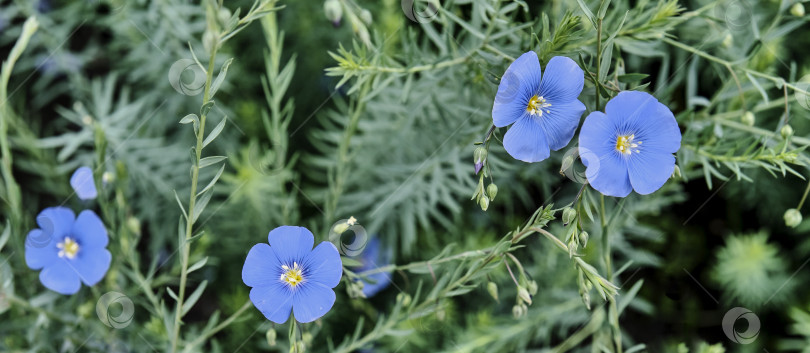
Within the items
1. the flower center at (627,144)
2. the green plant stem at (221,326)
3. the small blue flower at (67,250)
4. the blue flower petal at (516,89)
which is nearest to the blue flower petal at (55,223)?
the small blue flower at (67,250)

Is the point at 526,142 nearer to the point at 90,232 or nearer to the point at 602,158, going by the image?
the point at 602,158

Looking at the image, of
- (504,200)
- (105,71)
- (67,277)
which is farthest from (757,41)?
(105,71)

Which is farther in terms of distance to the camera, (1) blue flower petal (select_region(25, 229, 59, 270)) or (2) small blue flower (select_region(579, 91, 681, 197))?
(1) blue flower petal (select_region(25, 229, 59, 270))

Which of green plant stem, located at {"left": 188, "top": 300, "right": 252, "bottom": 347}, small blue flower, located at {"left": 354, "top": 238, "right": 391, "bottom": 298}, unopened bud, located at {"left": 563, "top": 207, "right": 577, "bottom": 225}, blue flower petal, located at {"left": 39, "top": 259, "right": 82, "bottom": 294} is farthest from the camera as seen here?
small blue flower, located at {"left": 354, "top": 238, "right": 391, "bottom": 298}

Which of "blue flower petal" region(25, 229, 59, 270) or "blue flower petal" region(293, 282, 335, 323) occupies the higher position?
"blue flower petal" region(293, 282, 335, 323)

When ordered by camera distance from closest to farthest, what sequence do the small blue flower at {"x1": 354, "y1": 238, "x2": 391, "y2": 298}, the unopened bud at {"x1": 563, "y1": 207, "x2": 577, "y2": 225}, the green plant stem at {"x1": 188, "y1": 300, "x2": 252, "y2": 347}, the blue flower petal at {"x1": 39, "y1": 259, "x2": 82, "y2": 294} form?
1. the unopened bud at {"x1": 563, "y1": 207, "x2": 577, "y2": 225}
2. the green plant stem at {"x1": 188, "y1": 300, "x2": 252, "y2": 347}
3. the blue flower petal at {"x1": 39, "y1": 259, "x2": 82, "y2": 294}
4. the small blue flower at {"x1": 354, "y1": 238, "x2": 391, "y2": 298}

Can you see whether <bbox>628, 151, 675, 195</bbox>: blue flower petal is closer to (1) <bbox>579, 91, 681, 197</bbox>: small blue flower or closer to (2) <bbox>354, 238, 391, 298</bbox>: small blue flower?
(1) <bbox>579, 91, 681, 197</bbox>: small blue flower

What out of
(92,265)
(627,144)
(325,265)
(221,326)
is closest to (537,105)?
(627,144)

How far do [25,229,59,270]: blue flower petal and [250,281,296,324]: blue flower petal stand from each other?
17.6 inches

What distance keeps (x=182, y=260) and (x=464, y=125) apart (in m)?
0.55

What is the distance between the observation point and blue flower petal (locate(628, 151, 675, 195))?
73 centimetres

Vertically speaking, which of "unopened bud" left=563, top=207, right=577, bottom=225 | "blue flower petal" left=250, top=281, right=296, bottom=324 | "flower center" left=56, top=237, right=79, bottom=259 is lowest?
"flower center" left=56, top=237, right=79, bottom=259

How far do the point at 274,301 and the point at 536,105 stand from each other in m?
0.36

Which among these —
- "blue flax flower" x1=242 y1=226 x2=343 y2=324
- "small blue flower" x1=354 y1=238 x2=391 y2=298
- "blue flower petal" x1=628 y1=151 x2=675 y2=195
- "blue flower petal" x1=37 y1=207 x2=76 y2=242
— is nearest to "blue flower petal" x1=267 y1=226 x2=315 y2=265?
"blue flax flower" x1=242 y1=226 x2=343 y2=324
